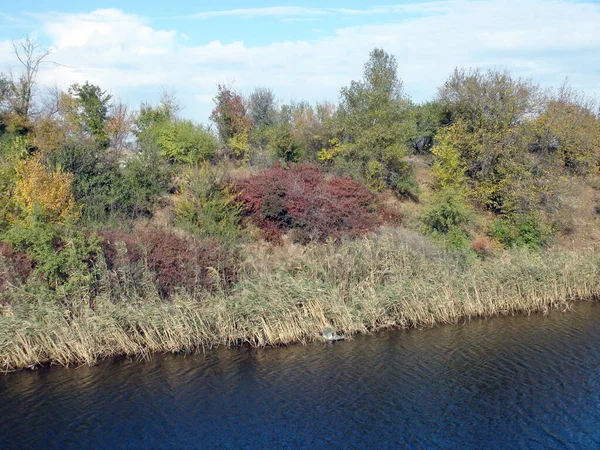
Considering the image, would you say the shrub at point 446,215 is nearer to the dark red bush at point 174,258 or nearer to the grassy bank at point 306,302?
the grassy bank at point 306,302

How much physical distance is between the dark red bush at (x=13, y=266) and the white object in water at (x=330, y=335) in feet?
31.0

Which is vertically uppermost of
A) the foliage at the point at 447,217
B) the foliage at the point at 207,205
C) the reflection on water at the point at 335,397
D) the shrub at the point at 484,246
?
the foliage at the point at 207,205

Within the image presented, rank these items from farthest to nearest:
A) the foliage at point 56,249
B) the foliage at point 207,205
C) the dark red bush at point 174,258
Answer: the foliage at point 207,205
the dark red bush at point 174,258
the foliage at point 56,249

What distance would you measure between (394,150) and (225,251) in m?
14.3

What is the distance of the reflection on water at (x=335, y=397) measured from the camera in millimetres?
12531

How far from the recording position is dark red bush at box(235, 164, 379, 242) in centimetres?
2594

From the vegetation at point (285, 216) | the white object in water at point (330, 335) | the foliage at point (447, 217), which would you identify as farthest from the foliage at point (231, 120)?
the white object in water at point (330, 335)

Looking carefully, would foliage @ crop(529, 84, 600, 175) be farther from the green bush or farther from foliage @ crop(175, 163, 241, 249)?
foliage @ crop(175, 163, 241, 249)

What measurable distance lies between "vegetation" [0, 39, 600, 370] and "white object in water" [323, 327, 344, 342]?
0.96 ft

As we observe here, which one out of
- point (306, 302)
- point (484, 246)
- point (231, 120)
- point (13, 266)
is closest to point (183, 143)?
point (231, 120)

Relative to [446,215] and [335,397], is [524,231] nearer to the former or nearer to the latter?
[446,215]

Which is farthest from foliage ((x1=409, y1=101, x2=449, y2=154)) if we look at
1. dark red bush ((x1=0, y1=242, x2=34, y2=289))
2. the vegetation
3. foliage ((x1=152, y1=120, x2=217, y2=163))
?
dark red bush ((x1=0, y1=242, x2=34, y2=289))

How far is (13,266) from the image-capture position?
18.4 m

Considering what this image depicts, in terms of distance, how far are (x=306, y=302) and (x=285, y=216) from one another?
8216 millimetres
